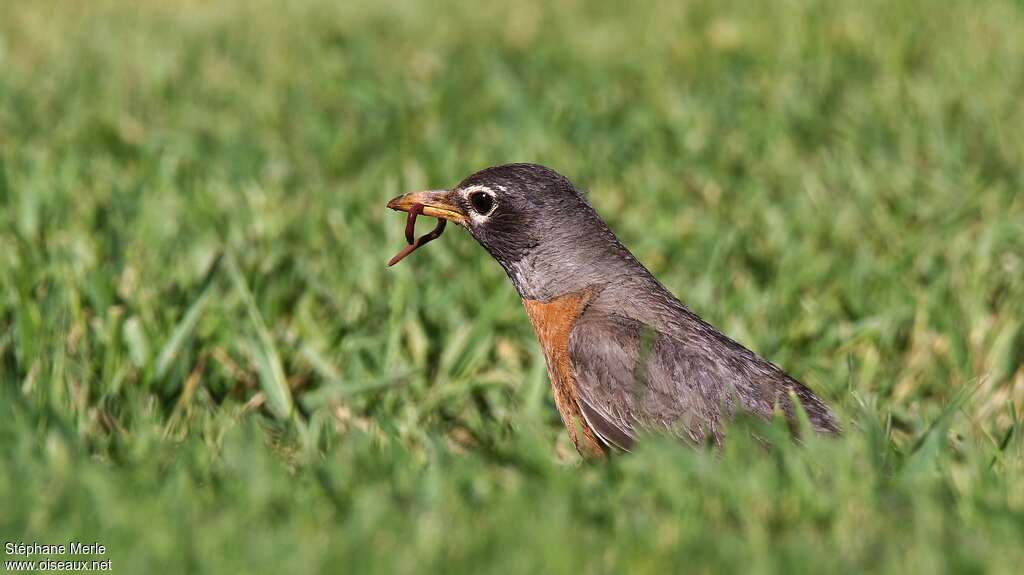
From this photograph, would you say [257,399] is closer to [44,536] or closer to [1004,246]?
[44,536]

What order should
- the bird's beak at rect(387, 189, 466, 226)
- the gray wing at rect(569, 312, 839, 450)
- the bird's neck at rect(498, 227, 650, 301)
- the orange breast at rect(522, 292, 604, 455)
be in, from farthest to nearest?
the bird's beak at rect(387, 189, 466, 226) < the bird's neck at rect(498, 227, 650, 301) < the orange breast at rect(522, 292, 604, 455) < the gray wing at rect(569, 312, 839, 450)

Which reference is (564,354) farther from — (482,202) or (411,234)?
(411,234)

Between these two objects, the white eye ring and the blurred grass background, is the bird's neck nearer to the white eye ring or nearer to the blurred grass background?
the white eye ring

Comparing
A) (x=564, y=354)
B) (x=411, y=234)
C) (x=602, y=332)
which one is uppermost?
(x=602, y=332)

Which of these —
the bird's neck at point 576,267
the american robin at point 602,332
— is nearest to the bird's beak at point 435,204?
the american robin at point 602,332

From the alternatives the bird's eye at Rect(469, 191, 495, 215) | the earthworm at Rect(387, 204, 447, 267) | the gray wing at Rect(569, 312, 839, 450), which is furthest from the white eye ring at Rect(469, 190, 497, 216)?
the gray wing at Rect(569, 312, 839, 450)

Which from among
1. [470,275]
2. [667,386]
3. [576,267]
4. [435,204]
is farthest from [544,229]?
[470,275]
